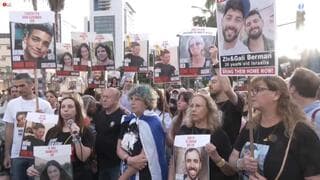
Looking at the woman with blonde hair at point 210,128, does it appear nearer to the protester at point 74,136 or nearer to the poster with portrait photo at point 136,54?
the protester at point 74,136

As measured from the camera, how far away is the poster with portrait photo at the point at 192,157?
493 cm

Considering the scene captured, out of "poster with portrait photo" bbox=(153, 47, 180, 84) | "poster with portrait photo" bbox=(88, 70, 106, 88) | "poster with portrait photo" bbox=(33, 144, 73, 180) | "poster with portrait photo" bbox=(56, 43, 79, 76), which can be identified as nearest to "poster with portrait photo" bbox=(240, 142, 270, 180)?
"poster with portrait photo" bbox=(33, 144, 73, 180)

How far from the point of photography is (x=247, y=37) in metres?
4.50

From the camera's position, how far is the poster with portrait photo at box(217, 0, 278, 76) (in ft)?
14.2

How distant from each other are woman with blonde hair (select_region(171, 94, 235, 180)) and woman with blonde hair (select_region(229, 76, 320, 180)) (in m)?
0.74

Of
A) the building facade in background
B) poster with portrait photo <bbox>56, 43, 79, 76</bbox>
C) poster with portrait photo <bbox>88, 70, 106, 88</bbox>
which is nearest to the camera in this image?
poster with portrait photo <bbox>88, 70, 106, 88</bbox>

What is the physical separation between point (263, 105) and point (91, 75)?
11439mm

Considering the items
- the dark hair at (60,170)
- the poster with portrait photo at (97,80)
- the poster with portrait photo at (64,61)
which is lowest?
the dark hair at (60,170)

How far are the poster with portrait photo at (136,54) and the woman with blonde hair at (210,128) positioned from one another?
8091 millimetres

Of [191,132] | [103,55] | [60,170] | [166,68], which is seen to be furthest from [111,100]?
[103,55]

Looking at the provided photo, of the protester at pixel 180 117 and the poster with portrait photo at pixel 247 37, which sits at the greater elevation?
the poster with portrait photo at pixel 247 37

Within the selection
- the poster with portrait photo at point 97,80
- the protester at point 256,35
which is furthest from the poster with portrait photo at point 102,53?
the protester at point 256,35

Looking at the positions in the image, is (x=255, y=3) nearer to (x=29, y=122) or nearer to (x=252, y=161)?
(x=252, y=161)

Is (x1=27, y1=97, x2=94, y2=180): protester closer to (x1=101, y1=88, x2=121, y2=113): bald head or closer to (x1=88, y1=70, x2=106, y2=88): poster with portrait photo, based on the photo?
(x1=101, y1=88, x2=121, y2=113): bald head
